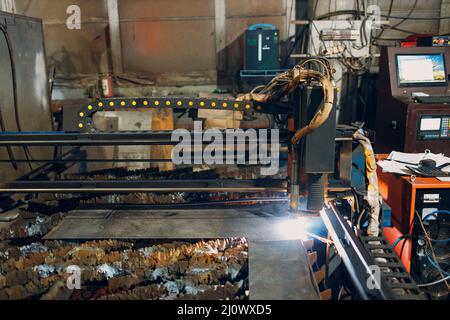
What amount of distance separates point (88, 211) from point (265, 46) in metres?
4.15

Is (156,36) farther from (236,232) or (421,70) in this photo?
(236,232)

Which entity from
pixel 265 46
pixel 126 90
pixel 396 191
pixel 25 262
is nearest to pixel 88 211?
pixel 25 262

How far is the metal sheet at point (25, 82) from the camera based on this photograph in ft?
11.2

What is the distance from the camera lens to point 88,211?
107 inches

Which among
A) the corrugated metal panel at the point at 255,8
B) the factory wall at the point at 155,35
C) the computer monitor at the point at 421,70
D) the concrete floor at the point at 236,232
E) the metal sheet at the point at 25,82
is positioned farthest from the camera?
the factory wall at the point at 155,35

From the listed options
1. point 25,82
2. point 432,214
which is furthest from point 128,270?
point 25,82

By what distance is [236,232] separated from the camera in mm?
2354

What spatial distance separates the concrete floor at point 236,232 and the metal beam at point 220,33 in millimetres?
4673

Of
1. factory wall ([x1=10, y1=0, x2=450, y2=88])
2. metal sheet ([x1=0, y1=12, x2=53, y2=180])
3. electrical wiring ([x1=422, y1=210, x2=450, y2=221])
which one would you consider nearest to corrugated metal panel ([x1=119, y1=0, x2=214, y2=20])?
factory wall ([x1=10, y1=0, x2=450, y2=88])

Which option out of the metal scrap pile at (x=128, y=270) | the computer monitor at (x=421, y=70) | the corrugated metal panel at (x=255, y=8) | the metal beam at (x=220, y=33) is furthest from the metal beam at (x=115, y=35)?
the metal scrap pile at (x=128, y=270)

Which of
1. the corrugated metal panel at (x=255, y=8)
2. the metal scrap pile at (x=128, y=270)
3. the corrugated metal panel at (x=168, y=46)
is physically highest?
the corrugated metal panel at (x=255, y=8)

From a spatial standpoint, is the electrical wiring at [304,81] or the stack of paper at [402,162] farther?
the stack of paper at [402,162]

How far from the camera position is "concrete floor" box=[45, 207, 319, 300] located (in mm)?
1855

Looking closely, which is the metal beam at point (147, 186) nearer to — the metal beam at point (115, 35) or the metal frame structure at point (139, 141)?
the metal frame structure at point (139, 141)
